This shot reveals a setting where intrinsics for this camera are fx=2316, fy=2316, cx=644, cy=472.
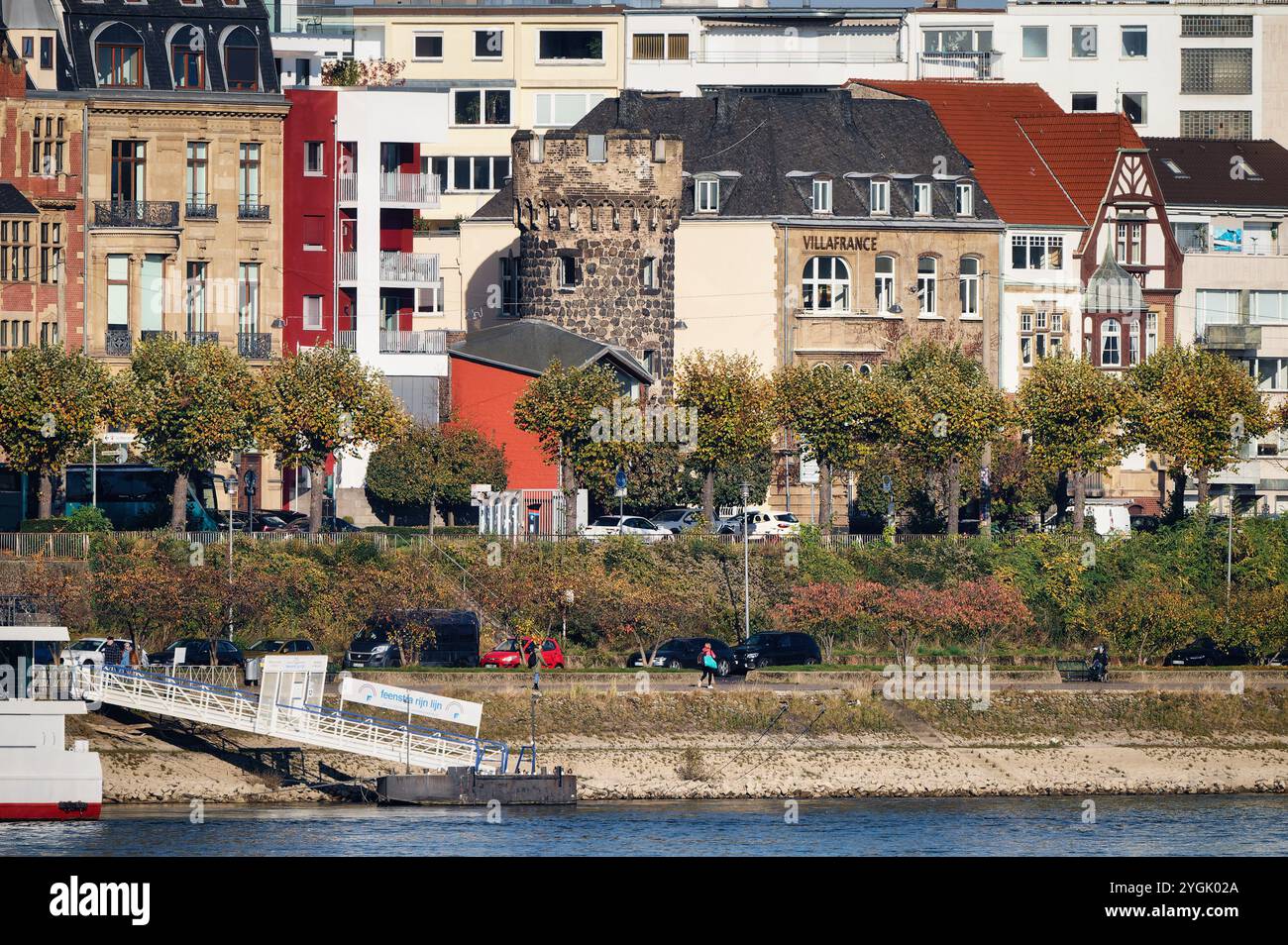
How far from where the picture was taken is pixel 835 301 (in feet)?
339

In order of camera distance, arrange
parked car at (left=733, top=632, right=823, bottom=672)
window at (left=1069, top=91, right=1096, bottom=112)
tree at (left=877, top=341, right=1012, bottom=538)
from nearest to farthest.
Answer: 1. parked car at (left=733, top=632, right=823, bottom=672)
2. tree at (left=877, top=341, right=1012, bottom=538)
3. window at (left=1069, top=91, right=1096, bottom=112)

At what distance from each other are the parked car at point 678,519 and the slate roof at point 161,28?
23923 mm

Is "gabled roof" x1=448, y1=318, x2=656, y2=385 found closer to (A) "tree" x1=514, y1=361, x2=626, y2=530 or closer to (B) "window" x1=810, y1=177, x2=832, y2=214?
(A) "tree" x1=514, y1=361, x2=626, y2=530

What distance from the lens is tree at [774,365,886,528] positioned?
283 feet

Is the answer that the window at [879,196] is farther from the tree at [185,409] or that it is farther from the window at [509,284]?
the tree at [185,409]

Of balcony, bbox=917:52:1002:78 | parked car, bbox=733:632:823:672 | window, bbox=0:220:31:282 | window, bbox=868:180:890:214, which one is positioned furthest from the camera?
balcony, bbox=917:52:1002:78

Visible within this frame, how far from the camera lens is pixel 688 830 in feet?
177

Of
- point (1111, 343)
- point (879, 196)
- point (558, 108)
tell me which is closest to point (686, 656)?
point (879, 196)

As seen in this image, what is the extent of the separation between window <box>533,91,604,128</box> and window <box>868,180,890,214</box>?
21990 millimetres

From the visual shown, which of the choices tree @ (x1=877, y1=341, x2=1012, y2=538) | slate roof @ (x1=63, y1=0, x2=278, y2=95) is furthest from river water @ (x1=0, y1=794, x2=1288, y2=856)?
slate roof @ (x1=63, y1=0, x2=278, y2=95)

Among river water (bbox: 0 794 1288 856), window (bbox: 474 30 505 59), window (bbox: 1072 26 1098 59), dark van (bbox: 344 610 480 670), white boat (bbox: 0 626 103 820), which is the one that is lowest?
river water (bbox: 0 794 1288 856)

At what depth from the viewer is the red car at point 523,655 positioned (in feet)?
219

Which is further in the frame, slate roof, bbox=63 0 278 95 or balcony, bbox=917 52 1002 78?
balcony, bbox=917 52 1002 78

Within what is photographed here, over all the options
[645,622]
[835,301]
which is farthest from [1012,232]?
[645,622]
